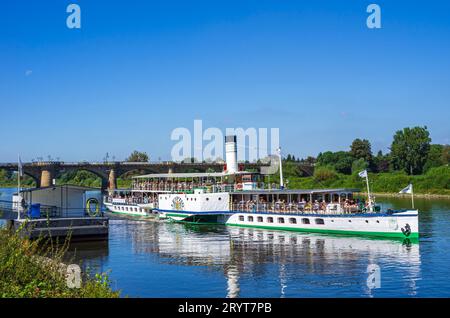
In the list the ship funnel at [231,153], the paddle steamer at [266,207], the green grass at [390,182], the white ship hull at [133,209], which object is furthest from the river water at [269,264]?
the green grass at [390,182]

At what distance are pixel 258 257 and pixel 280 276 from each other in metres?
7.09

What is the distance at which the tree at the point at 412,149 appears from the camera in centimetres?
13162

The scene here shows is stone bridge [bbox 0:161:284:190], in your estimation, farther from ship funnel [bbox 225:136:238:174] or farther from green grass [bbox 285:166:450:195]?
ship funnel [bbox 225:136:238:174]

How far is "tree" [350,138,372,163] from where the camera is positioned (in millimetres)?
149500

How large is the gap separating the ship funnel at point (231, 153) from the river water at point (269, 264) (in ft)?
48.3

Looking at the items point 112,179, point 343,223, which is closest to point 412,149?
point 112,179

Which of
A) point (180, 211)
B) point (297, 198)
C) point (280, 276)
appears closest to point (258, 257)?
point (280, 276)

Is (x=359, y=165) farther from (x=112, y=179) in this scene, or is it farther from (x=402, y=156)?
(x=112, y=179)

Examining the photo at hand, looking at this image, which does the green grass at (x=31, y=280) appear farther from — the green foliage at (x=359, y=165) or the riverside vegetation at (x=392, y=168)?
the green foliage at (x=359, y=165)

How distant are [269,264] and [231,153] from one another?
113 ft

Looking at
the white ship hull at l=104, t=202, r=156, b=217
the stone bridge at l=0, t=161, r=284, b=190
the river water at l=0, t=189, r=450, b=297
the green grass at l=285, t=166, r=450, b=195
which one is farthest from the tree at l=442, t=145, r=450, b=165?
the white ship hull at l=104, t=202, r=156, b=217

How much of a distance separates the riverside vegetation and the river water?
62164 mm

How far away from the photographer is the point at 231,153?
221 ft
